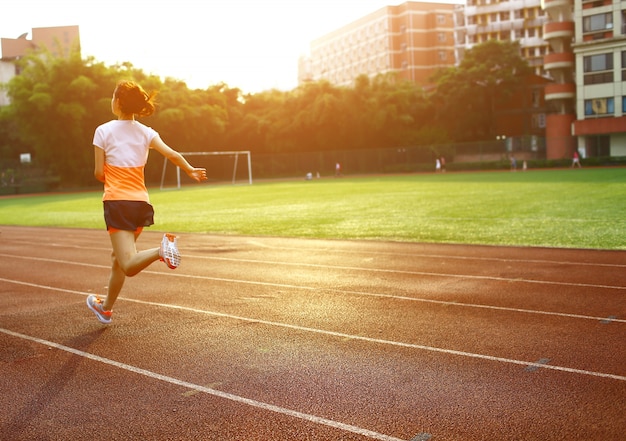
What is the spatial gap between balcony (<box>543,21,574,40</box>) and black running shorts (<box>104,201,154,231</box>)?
62.4 meters

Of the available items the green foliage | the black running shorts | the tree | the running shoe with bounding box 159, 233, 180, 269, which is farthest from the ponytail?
the tree

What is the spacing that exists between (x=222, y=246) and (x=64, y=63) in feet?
159

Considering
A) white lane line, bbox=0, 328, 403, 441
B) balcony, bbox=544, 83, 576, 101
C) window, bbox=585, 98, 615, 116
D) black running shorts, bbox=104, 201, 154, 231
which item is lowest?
white lane line, bbox=0, 328, 403, 441

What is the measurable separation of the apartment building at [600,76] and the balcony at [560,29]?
76.5 inches

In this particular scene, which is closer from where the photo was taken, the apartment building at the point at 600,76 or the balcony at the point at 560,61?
the apartment building at the point at 600,76

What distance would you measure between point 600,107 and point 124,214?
193 ft

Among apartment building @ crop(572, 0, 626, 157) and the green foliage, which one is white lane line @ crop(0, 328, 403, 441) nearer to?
the green foliage

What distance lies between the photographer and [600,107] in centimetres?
5772

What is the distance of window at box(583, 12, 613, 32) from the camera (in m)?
56.9

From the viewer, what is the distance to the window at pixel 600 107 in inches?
2249

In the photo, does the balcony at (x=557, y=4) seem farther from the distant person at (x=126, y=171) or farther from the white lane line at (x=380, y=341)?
the distant person at (x=126, y=171)

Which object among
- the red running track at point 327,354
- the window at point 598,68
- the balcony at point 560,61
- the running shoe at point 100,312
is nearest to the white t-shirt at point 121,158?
the running shoe at point 100,312

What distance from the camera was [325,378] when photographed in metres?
4.80

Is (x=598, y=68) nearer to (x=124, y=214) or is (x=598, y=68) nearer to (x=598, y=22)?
(x=598, y=22)
